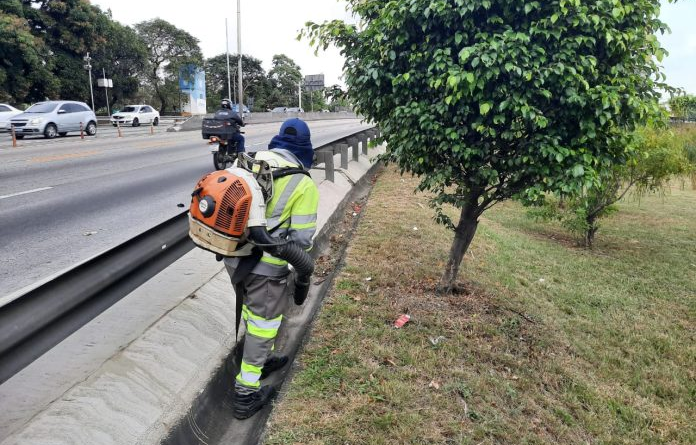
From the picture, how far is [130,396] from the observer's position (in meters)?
2.56

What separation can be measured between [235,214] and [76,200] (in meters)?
6.87

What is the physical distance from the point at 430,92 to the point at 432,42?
1.26ft

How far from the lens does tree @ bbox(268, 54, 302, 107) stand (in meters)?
81.2

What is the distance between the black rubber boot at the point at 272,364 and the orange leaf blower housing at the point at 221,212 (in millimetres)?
1128

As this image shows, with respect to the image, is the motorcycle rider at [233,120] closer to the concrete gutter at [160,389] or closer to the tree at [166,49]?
the concrete gutter at [160,389]

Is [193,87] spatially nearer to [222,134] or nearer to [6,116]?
[6,116]

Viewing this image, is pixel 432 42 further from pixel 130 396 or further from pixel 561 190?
pixel 130 396

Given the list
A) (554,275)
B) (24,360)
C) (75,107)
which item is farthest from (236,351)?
(75,107)

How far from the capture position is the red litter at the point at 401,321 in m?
4.02

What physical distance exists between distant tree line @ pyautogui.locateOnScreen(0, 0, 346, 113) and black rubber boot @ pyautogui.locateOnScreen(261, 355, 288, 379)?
32386 millimetres

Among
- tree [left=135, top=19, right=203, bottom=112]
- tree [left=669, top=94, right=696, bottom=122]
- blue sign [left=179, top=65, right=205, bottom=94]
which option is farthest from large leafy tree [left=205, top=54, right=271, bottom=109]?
tree [left=669, top=94, right=696, bottom=122]

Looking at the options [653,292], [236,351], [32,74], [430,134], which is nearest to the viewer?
[236,351]

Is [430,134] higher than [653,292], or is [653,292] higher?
[430,134]

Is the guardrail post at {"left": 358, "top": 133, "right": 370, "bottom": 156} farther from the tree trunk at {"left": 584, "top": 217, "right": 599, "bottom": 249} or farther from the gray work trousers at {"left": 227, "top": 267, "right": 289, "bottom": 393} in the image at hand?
the gray work trousers at {"left": 227, "top": 267, "right": 289, "bottom": 393}
